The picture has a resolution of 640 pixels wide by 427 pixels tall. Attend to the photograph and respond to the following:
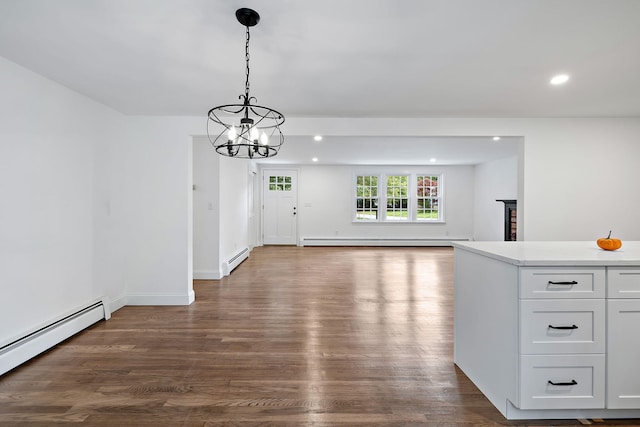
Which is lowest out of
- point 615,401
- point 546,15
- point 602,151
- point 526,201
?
point 615,401

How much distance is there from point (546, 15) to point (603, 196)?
292 centimetres

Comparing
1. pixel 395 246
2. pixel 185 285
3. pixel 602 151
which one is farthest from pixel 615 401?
pixel 395 246

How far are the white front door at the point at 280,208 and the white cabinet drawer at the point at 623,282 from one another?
755 centimetres

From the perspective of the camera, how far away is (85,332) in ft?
9.59

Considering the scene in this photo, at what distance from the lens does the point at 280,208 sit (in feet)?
29.1

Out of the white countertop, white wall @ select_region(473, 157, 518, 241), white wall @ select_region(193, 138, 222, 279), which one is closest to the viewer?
the white countertop

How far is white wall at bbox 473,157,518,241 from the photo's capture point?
730 centimetres

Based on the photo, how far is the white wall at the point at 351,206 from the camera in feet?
29.0

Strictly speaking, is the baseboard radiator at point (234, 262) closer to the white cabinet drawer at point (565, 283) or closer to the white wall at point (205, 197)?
the white wall at point (205, 197)

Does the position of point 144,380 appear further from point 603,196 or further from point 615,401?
point 603,196

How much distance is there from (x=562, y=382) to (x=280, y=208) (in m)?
7.68

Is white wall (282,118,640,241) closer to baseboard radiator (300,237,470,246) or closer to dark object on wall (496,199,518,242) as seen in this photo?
dark object on wall (496,199,518,242)

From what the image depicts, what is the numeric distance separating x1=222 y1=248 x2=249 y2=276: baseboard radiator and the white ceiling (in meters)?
2.74

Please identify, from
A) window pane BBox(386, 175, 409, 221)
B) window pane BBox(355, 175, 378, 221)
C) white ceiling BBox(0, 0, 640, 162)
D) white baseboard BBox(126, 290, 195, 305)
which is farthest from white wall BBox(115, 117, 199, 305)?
window pane BBox(386, 175, 409, 221)
